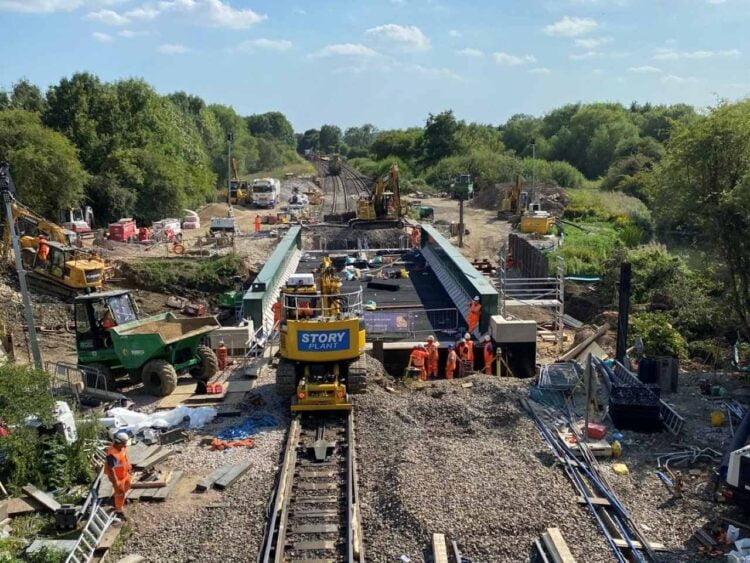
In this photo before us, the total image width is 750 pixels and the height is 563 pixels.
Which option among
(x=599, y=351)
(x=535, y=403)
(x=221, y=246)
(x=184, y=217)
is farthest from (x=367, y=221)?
(x=535, y=403)

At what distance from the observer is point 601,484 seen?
981 centimetres

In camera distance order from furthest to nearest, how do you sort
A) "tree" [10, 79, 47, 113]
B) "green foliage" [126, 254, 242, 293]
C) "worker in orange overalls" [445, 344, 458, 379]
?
1. "tree" [10, 79, 47, 113]
2. "green foliage" [126, 254, 242, 293]
3. "worker in orange overalls" [445, 344, 458, 379]

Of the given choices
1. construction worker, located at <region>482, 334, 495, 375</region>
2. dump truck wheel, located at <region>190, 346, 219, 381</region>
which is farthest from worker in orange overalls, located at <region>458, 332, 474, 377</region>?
dump truck wheel, located at <region>190, 346, 219, 381</region>

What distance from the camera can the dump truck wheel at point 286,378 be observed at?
13531 millimetres

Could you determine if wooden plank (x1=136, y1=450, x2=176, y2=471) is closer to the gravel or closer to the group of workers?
the gravel

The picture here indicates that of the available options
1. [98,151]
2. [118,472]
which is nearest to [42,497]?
[118,472]

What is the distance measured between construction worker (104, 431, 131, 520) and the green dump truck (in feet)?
16.1

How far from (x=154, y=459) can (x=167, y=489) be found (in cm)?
114

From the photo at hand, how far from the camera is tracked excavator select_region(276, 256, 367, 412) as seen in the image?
1278 centimetres

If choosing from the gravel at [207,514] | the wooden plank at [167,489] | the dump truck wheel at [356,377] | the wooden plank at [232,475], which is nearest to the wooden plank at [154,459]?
the gravel at [207,514]

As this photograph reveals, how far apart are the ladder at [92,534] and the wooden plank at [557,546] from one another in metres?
5.67

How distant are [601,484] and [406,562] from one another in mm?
3498

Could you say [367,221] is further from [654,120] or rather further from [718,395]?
[654,120]

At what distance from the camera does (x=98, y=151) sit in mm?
48156
